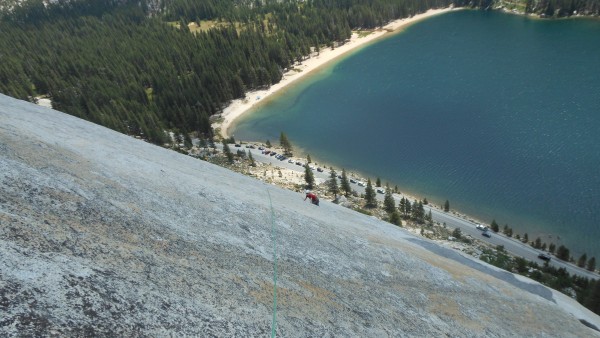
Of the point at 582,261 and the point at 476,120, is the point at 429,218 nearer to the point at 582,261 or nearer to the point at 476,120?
the point at 582,261

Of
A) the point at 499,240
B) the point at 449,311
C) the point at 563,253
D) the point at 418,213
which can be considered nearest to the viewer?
the point at 449,311

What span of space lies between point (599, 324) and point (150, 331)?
1680 cm

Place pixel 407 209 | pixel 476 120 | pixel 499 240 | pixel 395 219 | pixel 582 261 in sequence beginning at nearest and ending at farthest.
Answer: pixel 582 261
pixel 395 219
pixel 499 240
pixel 407 209
pixel 476 120

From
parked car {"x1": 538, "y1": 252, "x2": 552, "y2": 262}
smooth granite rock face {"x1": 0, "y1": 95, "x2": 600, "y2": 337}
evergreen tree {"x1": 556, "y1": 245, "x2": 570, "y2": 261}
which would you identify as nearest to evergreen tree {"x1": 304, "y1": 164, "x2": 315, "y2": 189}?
parked car {"x1": 538, "y1": 252, "x2": 552, "y2": 262}

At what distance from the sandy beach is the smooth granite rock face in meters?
76.8

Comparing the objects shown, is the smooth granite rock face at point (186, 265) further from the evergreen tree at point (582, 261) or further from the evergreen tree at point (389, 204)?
the evergreen tree at point (389, 204)

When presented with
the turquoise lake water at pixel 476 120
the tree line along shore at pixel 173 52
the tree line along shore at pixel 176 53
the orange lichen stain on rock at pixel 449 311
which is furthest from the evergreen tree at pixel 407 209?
the tree line along shore at pixel 173 52

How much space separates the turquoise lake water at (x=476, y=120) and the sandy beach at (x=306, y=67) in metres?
3.83

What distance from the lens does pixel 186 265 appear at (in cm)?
666

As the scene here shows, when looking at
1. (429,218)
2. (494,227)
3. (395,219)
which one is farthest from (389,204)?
(494,227)

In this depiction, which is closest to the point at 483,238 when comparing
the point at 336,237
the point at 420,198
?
the point at 420,198

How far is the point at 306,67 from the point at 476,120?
5819cm

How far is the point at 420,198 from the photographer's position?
192ft

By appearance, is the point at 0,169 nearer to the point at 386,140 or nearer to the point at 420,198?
the point at 420,198
